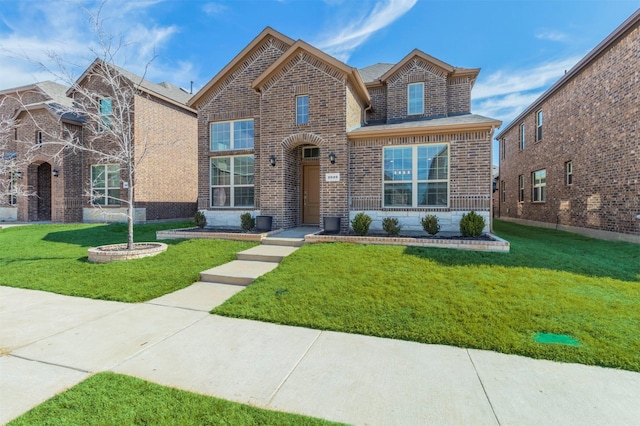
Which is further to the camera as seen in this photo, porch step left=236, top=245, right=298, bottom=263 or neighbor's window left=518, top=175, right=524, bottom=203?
neighbor's window left=518, top=175, right=524, bottom=203

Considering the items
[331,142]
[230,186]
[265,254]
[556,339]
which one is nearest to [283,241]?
[265,254]

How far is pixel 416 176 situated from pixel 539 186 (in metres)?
11.2

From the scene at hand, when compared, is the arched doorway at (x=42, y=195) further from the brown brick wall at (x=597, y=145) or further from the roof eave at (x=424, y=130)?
the brown brick wall at (x=597, y=145)

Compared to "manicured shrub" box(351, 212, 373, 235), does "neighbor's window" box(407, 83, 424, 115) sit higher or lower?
higher

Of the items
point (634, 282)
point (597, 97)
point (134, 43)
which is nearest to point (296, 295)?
point (634, 282)

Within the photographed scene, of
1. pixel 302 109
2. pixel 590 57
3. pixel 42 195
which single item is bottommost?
pixel 42 195

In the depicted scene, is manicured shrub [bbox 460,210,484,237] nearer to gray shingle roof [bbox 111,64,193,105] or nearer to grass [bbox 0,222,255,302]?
grass [bbox 0,222,255,302]

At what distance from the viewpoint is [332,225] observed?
9414 millimetres

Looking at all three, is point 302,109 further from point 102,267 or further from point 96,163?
point 96,163

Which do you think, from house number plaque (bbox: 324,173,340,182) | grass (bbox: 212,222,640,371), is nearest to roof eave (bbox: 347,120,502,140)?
house number plaque (bbox: 324,173,340,182)

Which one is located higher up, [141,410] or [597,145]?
[597,145]

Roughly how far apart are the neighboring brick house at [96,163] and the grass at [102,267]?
492cm

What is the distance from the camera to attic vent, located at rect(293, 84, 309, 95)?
10312 mm

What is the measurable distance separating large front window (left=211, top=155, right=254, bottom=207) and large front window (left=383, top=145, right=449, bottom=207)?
17.4 feet
